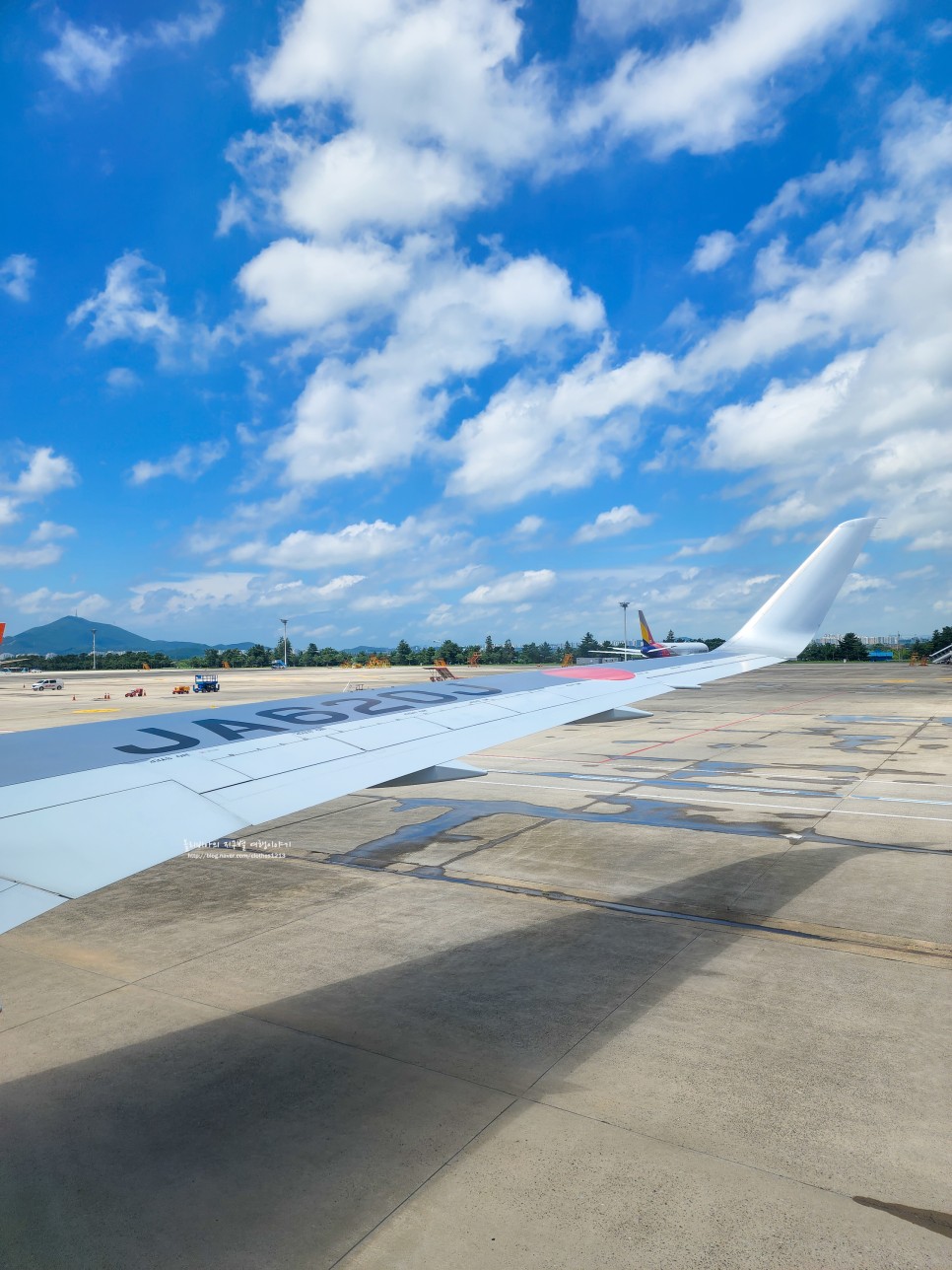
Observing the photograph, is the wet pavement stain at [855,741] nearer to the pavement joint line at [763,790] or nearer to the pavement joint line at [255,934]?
the pavement joint line at [763,790]

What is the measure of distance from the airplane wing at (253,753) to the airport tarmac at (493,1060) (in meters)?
0.36

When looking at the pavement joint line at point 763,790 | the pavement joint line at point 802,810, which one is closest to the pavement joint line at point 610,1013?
the pavement joint line at point 802,810

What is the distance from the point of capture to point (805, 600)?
895 centimetres

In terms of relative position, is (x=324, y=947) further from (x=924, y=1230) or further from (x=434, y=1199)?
(x=924, y=1230)

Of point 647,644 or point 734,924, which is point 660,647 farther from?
point 734,924

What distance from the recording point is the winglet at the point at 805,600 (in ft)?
28.3

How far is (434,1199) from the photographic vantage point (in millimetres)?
4250

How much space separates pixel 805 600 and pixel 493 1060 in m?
6.08

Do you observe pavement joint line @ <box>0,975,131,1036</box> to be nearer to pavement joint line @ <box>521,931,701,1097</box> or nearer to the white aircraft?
pavement joint line @ <box>521,931,701,1097</box>

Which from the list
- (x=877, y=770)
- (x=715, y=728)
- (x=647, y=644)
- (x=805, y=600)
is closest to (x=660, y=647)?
(x=647, y=644)

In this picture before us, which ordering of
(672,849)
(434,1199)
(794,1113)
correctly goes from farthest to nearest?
(672,849)
(794,1113)
(434,1199)

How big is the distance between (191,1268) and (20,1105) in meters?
2.21

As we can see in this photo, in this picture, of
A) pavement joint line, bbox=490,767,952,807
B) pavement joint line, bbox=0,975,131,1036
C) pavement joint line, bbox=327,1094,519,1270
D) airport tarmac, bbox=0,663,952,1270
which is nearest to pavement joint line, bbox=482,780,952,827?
pavement joint line, bbox=490,767,952,807

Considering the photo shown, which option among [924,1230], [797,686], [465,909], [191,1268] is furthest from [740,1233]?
[797,686]
